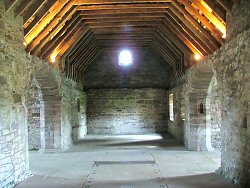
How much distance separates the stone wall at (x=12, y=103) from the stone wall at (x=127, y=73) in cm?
765

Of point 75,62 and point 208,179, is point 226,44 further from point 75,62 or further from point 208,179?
point 75,62

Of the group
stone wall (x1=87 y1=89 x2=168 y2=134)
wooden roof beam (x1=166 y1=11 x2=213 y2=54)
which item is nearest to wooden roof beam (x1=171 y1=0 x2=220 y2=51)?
wooden roof beam (x1=166 y1=11 x2=213 y2=54)

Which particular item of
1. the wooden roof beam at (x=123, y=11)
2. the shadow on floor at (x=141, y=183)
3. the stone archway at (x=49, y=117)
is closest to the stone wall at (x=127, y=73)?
the stone archway at (x=49, y=117)

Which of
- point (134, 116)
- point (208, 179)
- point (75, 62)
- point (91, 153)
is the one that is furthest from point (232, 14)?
point (134, 116)

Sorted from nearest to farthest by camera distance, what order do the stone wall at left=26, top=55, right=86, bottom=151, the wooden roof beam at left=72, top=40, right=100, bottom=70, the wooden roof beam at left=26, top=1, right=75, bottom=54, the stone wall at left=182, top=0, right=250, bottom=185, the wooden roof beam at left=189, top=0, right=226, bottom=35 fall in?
the stone wall at left=182, top=0, right=250, bottom=185 < the wooden roof beam at left=189, top=0, right=226, bottom=35 < the wooden roof beam at left=26, top=1, right=75, bottom=54 < the stone wall at left=26, top=55, right=86, bottom=151 < the wooden roof beam at left=72, top=40, right=100, bottom=70

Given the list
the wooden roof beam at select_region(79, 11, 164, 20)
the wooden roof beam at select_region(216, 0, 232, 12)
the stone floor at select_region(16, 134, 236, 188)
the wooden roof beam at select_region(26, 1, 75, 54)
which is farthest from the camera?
the wooden roof beam at select_region(79, 11, 164, 20)

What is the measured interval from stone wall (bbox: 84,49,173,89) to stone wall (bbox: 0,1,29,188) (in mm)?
7654

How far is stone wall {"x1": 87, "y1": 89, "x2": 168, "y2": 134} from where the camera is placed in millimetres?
13242

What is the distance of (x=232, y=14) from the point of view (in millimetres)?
4688

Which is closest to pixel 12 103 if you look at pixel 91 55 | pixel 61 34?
pixel 61 34

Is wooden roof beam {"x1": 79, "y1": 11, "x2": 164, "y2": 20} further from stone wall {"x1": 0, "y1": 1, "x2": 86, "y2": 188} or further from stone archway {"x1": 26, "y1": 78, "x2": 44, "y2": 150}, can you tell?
stone archway {"x1": 26, "y1": 78, "x2": 44, "y2": 150}

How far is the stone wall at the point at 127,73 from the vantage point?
1321 centimetres

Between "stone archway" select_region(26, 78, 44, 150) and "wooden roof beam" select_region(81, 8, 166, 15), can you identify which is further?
"stone archway" select_region(26, 78, 44, 150)

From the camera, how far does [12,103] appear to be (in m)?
4.88
